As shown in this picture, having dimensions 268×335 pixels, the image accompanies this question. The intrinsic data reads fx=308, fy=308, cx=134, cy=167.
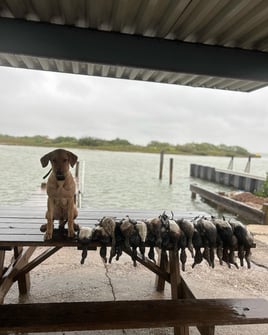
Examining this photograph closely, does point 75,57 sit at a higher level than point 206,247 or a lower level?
higher

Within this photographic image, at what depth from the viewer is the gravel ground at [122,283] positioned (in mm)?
2723

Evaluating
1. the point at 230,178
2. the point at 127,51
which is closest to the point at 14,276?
the point at 127,51

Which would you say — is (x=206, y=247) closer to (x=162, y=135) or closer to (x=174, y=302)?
(x=174, y=302)

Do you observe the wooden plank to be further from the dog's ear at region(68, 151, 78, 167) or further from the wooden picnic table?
the dog's ear at region(68, 151, 78, 167)

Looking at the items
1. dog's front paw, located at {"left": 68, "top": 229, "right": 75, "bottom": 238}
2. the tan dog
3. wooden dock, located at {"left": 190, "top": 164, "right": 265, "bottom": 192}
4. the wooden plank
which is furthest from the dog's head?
wooden dock, located at {"left": 190, "top": 164, "right": 265, "bottom": 192}

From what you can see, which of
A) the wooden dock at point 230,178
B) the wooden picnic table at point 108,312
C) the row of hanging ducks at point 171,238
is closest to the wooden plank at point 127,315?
the wooden picnic table at point 108,312

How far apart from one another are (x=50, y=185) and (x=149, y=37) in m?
1.59

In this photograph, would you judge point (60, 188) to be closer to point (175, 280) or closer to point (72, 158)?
point (72, 158)

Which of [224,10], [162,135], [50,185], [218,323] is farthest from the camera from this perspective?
[162,135]

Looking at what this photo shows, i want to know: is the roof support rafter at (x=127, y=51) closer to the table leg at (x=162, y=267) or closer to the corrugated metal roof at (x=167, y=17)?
the corrugated metal roof at (x=167, y=17)

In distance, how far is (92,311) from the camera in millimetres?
1845

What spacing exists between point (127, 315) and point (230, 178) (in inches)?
659

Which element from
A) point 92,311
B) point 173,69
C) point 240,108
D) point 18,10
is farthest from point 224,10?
point 240,108

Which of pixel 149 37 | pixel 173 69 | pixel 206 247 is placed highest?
pixel 149 37
